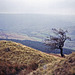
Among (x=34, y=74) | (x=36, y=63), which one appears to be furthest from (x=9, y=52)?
(x=34, y=74)

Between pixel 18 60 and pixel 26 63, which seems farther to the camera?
pixel 18 60

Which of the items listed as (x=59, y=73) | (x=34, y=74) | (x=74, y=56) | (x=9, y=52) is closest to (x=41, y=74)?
(x=34, y=74)

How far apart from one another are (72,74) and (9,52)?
8.16 m

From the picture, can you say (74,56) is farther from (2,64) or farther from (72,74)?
(2,64)

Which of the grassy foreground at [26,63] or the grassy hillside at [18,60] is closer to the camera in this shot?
the grassy foreground at [26,63]

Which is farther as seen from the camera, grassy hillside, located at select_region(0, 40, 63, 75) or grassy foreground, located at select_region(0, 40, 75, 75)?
Result: grassy hillside, located at select_region(0, 40, 63, 75)

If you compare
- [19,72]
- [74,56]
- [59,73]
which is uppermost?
[74,56]

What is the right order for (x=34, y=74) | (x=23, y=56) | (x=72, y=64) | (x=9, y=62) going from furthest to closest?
1. (x=23, y=56)
2. (x=9, y=62)
3. (x=34, y=74)
4. (x=72, y=64)

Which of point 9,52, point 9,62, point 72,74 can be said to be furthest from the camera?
point 9,52

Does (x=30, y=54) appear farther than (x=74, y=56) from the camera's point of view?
Yes

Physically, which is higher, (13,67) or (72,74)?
(72,74)

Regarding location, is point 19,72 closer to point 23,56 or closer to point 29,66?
point 29,66

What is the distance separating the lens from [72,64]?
27.1 ft

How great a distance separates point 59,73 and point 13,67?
430cm
